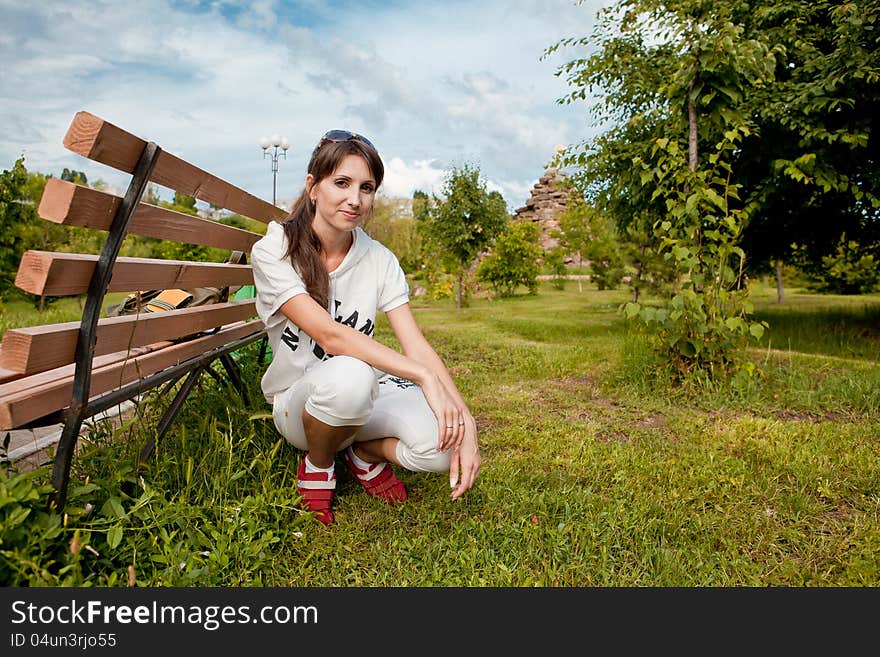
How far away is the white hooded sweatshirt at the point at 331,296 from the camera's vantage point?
2.26 meters

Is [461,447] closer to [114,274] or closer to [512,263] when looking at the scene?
[114,274]

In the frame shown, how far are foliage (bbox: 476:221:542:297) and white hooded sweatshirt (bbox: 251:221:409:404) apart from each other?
16.1m

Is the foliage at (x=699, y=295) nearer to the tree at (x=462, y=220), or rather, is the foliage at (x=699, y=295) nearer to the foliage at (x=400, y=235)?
the tree at (x=462, y=220)

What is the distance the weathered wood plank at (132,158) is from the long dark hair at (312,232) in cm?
36

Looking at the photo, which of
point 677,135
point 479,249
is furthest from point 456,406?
point 479,249

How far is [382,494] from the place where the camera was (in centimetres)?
246

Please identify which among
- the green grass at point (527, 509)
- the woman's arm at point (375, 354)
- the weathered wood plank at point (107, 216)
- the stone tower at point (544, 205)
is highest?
the stone tower at point (544, 205)

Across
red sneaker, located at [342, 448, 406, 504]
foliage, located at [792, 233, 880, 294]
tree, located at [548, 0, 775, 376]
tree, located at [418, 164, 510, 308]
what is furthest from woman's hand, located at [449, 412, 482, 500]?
foliage, located at [792, 233, 880, 294]

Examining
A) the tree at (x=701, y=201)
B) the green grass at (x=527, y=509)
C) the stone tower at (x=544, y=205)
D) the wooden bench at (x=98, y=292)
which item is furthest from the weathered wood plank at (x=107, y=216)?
the stone tower at (x=544, y=205)

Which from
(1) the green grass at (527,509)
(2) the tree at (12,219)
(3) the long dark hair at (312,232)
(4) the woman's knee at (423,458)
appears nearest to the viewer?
(1) the green grass at (527,509)

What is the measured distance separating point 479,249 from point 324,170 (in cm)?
1381

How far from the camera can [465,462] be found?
6.75ft

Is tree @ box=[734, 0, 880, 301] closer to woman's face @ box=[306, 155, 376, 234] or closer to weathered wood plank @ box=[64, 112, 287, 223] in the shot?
woman's face @ box=[306, 155, 376, 234]

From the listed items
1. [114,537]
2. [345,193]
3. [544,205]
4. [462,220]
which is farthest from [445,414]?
[544,205]
